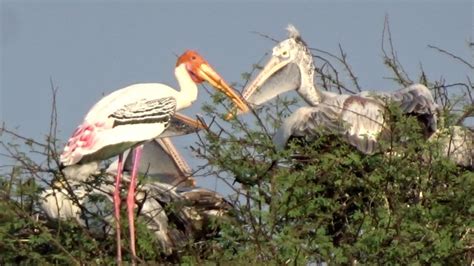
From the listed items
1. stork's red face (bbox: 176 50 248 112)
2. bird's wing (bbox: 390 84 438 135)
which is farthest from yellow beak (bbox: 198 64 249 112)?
bird's wing (bbox: 390 84 438 135)

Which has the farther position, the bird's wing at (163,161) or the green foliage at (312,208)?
the bird's wing at (163,161)

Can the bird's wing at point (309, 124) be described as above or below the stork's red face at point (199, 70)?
below

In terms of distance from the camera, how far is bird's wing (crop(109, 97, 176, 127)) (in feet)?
39.9

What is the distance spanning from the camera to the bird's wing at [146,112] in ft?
39.9

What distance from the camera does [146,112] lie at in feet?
40.4

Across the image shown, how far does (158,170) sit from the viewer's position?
48.4 ft

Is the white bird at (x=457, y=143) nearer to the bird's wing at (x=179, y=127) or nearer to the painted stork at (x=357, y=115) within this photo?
the painted stork at (x=357, y=115)

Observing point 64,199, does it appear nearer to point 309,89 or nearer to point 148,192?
point 148,192

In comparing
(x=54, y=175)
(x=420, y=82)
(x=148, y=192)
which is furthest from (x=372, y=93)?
(x=54, y=175)

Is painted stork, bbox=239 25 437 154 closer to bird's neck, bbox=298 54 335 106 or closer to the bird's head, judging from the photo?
bird's neck, bbox=298 54 335 106

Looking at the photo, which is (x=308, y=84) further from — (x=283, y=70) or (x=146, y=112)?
(x=146, y=112)

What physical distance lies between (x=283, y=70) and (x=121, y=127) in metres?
2.74

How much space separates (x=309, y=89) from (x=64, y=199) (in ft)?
8.88

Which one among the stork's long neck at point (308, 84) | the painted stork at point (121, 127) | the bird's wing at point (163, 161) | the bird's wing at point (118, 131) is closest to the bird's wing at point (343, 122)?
the painted stork at point (121, 127)
